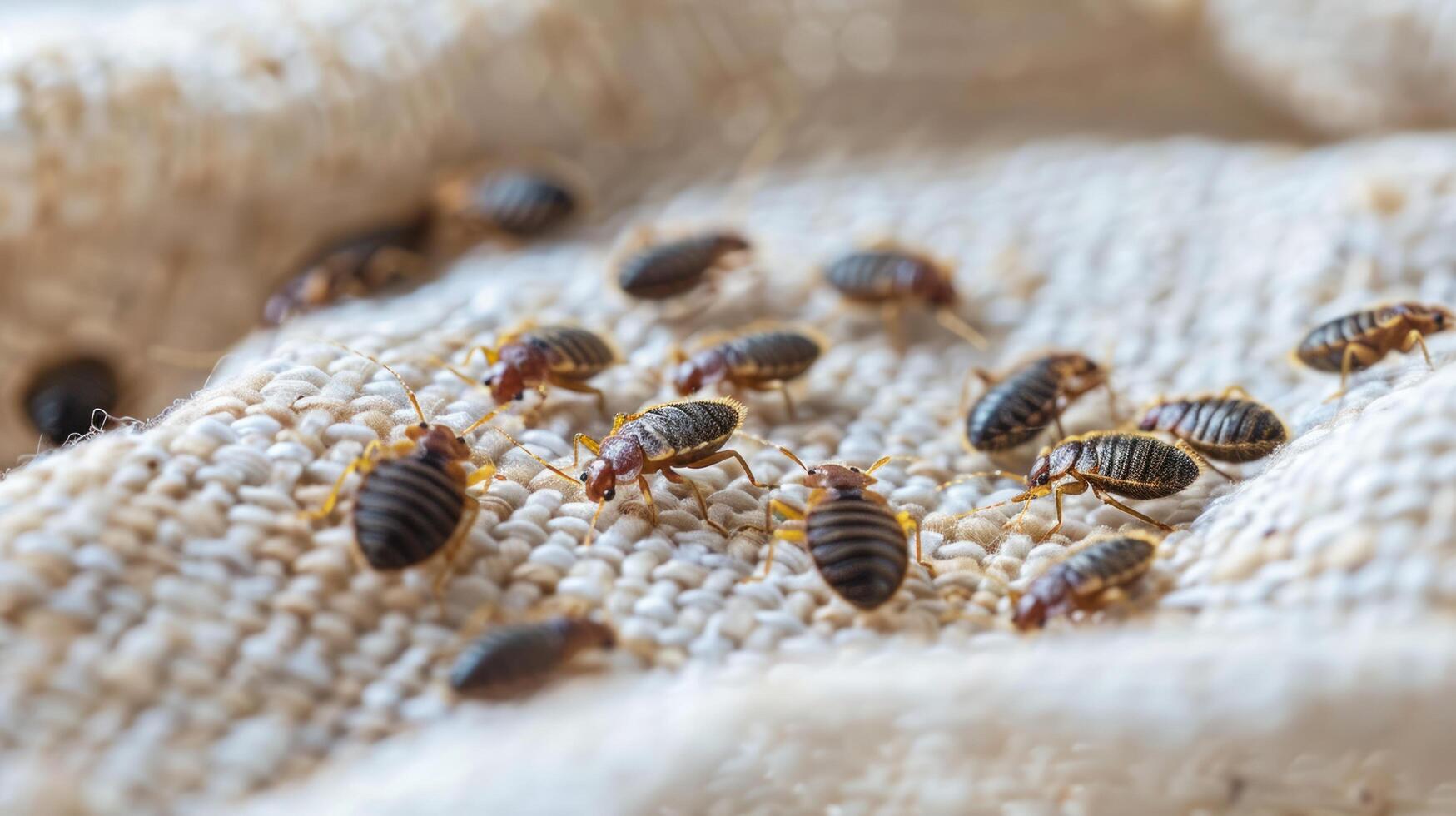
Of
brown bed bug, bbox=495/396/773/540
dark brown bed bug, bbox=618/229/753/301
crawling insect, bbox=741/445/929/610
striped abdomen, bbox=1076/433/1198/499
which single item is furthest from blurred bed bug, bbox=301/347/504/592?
striped abdomen, bbox=1076/433/1198/499

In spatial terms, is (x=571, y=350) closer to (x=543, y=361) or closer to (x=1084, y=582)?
(x=543, y=361)

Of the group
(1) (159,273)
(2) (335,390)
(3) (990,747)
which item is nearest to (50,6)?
(1) (159,273)

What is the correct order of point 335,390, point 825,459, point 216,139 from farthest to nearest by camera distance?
point 216,139 → point 825,459 → point 335,390

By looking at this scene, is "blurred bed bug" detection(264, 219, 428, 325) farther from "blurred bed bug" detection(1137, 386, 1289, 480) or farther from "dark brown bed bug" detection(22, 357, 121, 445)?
"blurred bed bug" detection(1137, 386, 1289, 480)

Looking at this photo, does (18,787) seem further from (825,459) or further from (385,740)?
(825,459)

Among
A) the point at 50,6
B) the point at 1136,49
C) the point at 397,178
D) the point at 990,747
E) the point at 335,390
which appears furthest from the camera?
the point at 50,6

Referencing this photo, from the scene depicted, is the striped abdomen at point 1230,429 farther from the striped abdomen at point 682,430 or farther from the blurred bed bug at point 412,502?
the blurred bed bug at point 412,502
